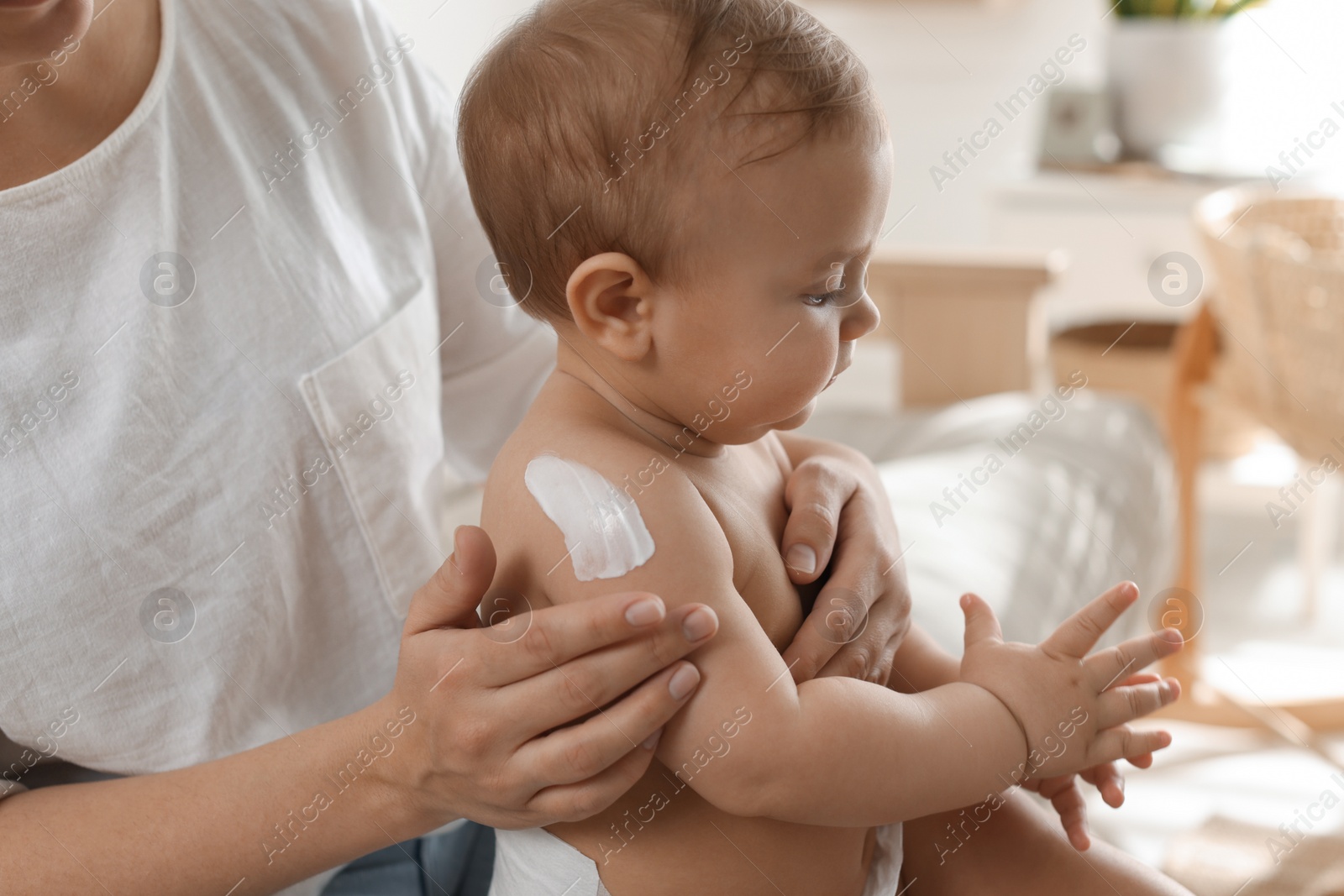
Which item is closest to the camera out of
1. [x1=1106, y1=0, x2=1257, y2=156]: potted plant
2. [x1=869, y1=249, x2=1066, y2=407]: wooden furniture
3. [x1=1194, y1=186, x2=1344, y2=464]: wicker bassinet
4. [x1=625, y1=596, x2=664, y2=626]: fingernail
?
[x1=625, y1=596, x2=664, y2=626]: fingernail

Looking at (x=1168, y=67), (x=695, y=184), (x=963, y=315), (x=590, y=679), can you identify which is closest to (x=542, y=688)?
(x=590, y=679)

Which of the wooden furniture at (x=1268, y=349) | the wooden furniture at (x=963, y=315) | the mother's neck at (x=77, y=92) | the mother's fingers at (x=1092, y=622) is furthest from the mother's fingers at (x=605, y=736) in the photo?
the wooden furniture at (x=1268, y=349)

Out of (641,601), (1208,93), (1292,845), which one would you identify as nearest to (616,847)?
(641,601)

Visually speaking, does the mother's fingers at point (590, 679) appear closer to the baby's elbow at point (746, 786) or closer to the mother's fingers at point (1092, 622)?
the baby's elbow at point (746, 786)

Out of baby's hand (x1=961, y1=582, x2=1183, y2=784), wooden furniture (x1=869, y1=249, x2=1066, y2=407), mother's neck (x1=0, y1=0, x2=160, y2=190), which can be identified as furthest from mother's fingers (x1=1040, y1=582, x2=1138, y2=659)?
wooden furniture (x1=869, y1=249, x2=1066, y2=407)

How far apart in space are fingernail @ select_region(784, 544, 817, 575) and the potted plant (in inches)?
81.2

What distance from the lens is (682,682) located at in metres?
0.51

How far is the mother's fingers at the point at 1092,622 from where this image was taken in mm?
617

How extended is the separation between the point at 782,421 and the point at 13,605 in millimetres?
420

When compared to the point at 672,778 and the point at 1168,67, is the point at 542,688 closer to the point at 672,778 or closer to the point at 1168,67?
the point at 672,778

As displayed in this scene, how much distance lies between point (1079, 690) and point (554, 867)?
0.30 m

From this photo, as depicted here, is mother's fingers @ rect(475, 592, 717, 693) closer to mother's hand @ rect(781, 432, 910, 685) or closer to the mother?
the mother

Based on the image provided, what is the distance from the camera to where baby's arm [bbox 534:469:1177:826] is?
1.71 feet

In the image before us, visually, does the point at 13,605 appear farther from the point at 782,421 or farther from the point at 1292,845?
the point at 1292,845
